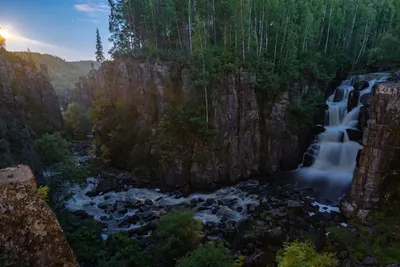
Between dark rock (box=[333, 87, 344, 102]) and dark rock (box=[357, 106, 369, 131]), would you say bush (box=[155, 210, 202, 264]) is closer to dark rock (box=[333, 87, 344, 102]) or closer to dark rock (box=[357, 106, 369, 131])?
dark rock (box=[357, 106, 369, 131])

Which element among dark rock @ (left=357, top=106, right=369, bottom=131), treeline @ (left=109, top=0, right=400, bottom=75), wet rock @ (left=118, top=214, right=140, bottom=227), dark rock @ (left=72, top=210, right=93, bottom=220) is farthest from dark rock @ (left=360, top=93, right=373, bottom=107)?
dark rock @ (left=72, top=210, right=93, bottom=220)

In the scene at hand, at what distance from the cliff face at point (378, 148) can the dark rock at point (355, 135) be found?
7.95m

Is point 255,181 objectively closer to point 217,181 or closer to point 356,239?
point 217,181

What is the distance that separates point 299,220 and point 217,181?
439 inches

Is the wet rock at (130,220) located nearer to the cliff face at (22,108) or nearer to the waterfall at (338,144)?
the cliff face at (22,108)

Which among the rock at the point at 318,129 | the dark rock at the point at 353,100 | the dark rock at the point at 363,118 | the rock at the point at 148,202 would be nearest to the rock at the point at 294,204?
the rock at the point at 318,129

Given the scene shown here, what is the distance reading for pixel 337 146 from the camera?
30.8 m

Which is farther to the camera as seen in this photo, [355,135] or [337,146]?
[337,146]

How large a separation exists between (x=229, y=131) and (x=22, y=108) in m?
25.7

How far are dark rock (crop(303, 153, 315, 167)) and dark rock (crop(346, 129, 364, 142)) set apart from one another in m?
4.59

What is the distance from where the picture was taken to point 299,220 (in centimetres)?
2220

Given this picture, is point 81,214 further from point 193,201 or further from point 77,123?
point 77,123

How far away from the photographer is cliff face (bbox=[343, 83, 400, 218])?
71.3 feet

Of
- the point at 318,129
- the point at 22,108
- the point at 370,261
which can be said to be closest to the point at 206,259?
the point at 370,261
